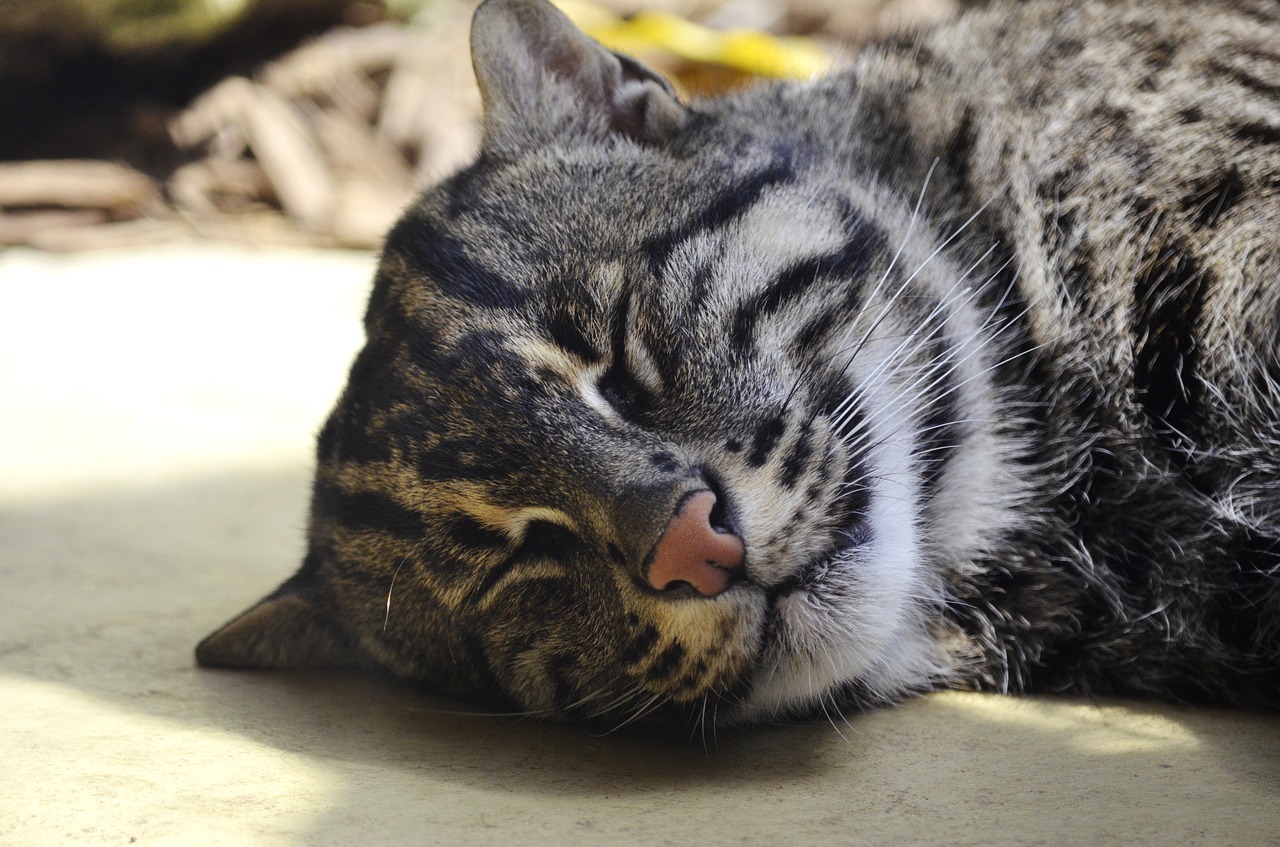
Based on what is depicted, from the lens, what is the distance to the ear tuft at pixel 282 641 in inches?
109

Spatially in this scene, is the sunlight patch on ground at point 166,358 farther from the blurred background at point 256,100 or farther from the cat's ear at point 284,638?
the cat's ear at point 284,638

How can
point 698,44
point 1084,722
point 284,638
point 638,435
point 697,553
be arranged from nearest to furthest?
point 697,553 → point 638,435 → point 1084,722 → point 284,638 → point 698,44

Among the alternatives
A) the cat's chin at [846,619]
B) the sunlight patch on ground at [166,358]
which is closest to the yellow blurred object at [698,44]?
the sunlight patch on ground at [166,358]

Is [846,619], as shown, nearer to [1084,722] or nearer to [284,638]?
[1084,722]

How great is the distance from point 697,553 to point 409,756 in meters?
0.77

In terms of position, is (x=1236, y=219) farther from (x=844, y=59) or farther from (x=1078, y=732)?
(x=844, y=59)

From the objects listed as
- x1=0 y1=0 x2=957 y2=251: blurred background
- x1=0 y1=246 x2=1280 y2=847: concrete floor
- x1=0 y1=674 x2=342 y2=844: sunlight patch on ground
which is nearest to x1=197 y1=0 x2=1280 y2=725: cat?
x1=0 y1=246 x2=1280 y2=847: concrete floor

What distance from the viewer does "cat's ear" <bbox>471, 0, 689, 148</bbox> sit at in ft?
9.78

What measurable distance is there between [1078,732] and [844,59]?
7.48 ft

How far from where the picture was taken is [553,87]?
3.02 m

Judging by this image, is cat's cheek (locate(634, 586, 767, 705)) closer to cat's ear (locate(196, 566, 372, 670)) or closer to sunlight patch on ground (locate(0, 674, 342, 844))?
sunlight patch on ground (locate(0, 674, 342, 844))

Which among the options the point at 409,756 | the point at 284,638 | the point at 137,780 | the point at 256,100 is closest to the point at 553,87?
the point at 284,638

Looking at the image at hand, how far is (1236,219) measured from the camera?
2529mm

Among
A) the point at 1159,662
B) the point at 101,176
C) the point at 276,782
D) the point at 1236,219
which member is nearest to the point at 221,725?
the point at 276,782
